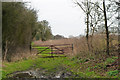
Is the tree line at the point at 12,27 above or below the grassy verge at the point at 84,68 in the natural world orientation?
above

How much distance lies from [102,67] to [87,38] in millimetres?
5427

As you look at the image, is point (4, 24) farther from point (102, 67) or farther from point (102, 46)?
point (102, 67)

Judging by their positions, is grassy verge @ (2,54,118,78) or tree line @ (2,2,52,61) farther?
tree line @ (2,2,52,61)

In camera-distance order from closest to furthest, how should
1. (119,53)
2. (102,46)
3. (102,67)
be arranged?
(102,67) → (119,53) → (102,46)

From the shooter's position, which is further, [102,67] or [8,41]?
[8,41]

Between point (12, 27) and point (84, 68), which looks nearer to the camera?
point (84, 68)

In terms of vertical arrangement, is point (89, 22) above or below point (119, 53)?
above

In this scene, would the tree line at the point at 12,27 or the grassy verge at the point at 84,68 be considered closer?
the grassy verge at the point at 84,68

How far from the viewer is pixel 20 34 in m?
20.5

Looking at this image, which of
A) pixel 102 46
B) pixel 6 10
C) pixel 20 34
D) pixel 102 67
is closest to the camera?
pixel 102 67

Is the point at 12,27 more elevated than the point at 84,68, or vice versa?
the point at 12,27

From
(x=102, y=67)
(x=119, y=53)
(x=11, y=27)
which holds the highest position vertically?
(x=11, y=27)

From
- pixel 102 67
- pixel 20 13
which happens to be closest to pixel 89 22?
pixel 102 67

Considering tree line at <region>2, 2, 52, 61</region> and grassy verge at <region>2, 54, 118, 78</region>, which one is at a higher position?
tree line at <region>2, 2, 52, 61</region>
